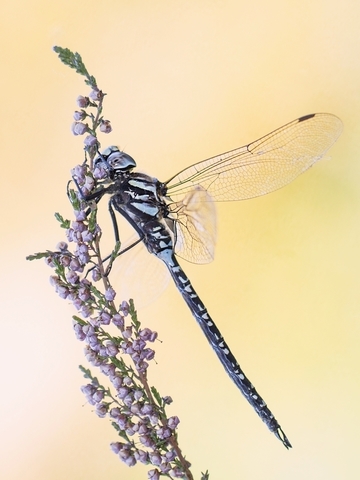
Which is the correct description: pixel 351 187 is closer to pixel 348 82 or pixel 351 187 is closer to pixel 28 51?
pixel 348 82

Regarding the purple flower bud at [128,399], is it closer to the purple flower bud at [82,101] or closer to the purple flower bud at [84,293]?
the purple flower bud at [84,293]

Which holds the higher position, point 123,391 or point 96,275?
point 96,275

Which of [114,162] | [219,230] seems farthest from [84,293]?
[219,230]

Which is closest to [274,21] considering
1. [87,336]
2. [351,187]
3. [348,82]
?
[348,82]

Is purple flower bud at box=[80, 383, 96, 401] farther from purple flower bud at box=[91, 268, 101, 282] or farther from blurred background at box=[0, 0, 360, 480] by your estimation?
blurred background at box=[0, 0, 360, 480]

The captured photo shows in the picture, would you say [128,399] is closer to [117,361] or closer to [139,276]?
[117,361]

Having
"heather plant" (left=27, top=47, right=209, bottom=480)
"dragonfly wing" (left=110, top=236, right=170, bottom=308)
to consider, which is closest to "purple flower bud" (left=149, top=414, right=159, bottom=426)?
"heather plant" (left=27, top=47, right=209, bottom=480)

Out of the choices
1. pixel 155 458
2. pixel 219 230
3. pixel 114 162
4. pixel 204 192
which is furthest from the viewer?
pixel 219 230
